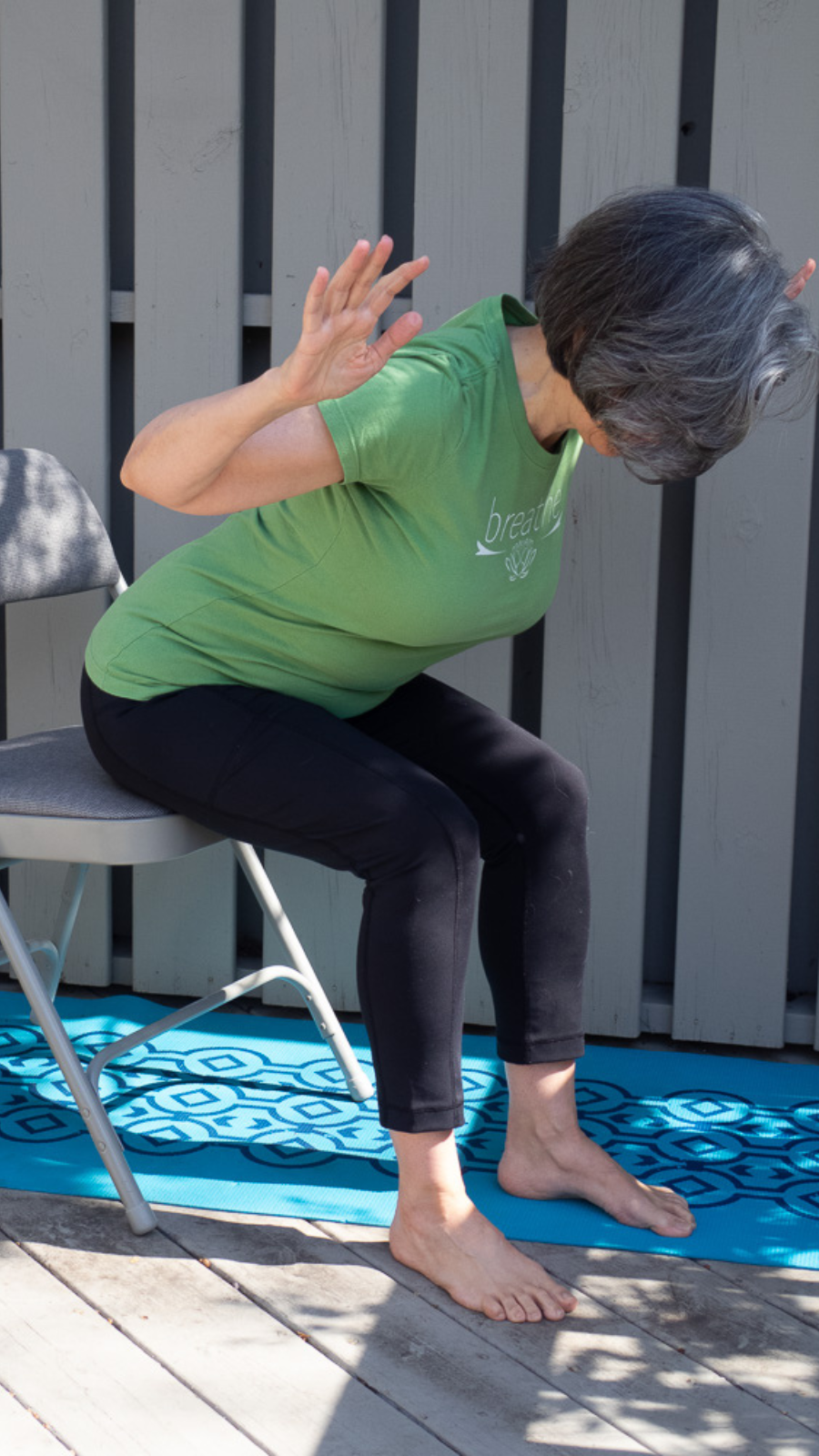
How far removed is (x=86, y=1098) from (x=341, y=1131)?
1.76 ft

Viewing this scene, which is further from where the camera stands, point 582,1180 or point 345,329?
point 582,1180

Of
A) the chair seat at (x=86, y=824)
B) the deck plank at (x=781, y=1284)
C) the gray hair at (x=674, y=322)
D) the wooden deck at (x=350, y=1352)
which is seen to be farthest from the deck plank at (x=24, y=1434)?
the gray hair at (x=674, y=322)

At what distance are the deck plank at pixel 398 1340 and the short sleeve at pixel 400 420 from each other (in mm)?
1111

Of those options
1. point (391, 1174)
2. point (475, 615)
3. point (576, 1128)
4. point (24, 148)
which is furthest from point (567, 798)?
point (24, 148)

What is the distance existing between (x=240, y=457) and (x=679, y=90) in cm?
145

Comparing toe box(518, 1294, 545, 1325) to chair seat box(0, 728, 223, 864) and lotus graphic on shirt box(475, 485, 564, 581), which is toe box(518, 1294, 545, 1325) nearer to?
chair seat box(0, 728, 223, 864)

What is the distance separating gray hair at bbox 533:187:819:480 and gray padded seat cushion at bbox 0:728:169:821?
887mm

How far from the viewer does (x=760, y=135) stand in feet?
8.80

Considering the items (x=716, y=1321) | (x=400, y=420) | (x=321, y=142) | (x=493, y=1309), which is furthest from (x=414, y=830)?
(x=321, y=142)

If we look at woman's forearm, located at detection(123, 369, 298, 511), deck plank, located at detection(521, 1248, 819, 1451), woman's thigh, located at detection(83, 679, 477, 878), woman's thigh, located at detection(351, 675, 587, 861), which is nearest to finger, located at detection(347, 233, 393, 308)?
woman's forearm, located at detection(123, 369, 298, 511)

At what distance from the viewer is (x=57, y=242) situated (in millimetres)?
2920

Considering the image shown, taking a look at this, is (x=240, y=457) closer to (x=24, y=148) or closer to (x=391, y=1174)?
(x=391, y=1174)

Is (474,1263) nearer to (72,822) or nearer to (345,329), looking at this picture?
(72,822)

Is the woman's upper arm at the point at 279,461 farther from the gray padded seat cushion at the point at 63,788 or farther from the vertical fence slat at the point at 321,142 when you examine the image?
the vertical fence slat at the point at 321,142
